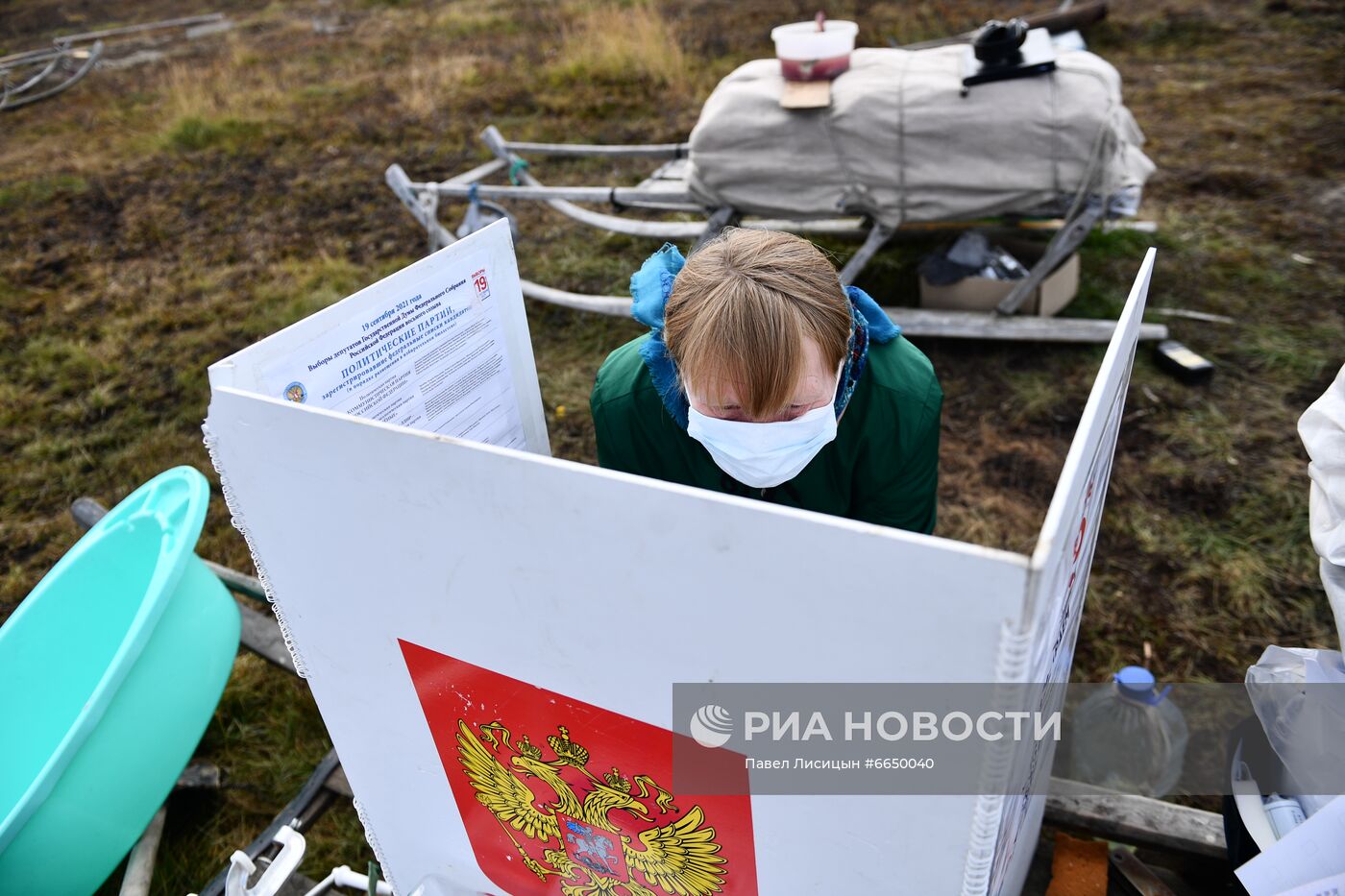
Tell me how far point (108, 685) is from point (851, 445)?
5.33ft

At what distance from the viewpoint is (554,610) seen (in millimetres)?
955

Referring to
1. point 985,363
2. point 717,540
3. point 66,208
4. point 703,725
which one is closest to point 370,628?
point 703,725

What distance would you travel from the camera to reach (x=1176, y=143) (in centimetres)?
546

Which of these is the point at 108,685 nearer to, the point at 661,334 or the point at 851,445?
the point at 661,334

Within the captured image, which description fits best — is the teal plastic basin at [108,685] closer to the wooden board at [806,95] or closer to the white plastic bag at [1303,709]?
the white plastic bag at [1303,709]

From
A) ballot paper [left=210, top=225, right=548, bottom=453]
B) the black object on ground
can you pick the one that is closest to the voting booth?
ballot paper [left=210, top=225, right=548, bottom=453]

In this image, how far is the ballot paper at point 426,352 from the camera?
1.15m

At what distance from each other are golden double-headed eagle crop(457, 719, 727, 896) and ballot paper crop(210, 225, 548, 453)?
1.63ft

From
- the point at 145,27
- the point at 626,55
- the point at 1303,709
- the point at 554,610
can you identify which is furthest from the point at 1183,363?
the point at 145,27

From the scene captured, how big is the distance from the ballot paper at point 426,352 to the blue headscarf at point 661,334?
0.73 feet

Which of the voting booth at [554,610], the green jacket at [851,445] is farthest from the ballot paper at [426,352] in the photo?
the green jacket at [851,445]

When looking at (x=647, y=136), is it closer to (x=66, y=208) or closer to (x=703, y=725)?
(x=66, y=208)

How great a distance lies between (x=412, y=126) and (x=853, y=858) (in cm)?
795

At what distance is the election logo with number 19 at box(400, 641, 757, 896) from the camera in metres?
1.06
